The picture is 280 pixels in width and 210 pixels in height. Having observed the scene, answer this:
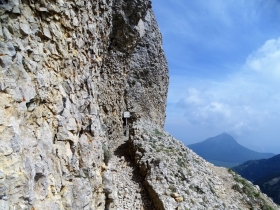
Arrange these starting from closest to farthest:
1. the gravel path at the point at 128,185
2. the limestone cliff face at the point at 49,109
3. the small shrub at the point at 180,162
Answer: the limestone cliff face at the point at 49,109 < the gravel path at the point at 128,185 < the small shrub at the point at 180,162

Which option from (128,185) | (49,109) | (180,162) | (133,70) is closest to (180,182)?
(180,162)

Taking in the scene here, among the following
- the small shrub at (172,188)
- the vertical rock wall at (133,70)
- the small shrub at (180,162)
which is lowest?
the small shrub at (172,188)

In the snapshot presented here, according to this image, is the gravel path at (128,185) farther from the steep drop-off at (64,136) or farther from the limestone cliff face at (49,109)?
the limestone cliff face at (49,109)

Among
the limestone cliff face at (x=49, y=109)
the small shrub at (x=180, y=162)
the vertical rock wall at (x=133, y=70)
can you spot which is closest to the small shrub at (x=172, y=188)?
the small shrub at (x=180, y=162)

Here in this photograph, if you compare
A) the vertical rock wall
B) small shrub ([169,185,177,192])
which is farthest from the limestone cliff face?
the vertical rock wall

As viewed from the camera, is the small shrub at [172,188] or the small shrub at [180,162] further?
the small shrub at [180,162]

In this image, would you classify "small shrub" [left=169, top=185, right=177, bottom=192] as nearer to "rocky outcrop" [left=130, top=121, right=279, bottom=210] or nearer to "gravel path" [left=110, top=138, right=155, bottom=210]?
"rocky outcrop" [left=130, top=121, right=279, bottom=210]

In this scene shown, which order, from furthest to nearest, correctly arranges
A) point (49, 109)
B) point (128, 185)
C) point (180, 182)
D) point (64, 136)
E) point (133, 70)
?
point (133, 70)
point (180, 182)
point (128, 185)
point (64, 136)
point (49, 109)

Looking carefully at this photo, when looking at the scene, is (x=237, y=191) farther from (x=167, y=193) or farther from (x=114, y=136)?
(x=114, y=136)

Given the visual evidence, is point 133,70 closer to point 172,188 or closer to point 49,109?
point 172,188

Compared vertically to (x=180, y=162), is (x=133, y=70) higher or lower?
higher

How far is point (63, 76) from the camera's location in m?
7.01

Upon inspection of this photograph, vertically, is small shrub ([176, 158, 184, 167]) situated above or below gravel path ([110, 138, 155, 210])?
above

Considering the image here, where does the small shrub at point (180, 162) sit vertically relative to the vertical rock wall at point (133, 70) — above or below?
below
